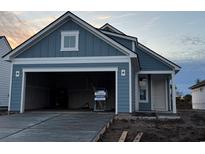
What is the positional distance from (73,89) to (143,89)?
18.5ft

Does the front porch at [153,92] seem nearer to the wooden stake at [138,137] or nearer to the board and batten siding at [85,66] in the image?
the board and batten siding at [85,66]

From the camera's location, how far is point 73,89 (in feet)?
67.6

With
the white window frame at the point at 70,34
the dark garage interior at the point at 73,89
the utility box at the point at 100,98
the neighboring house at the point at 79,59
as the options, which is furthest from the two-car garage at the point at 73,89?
the white window frame at the point at 70,34

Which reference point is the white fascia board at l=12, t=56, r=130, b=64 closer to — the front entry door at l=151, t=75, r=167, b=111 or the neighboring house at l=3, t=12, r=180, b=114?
the neighboring house at l=3, t=12, r=180, b=114

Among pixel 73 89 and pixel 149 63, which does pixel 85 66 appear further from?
pixel 73 89

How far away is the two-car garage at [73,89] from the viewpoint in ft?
62.8

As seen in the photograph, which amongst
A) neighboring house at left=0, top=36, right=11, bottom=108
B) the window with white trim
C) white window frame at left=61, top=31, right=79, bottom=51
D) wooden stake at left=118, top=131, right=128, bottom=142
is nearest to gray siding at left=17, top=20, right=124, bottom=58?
white window frame at left=61, top=31, right=79, bottom=51

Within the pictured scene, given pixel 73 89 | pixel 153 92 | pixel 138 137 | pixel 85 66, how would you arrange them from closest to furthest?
pixel 138 137 < pixel 85 66 < pixel 153 92 < pixel 73 89

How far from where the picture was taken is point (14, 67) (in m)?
14.8

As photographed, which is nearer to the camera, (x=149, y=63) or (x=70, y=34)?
(x=70, y=34)

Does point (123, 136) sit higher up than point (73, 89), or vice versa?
point (73, 89)

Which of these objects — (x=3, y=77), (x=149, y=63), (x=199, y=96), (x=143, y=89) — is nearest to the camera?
(x=149, y=63)

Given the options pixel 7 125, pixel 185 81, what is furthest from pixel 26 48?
pixel 185 81

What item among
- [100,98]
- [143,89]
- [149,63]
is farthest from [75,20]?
[143,89]
